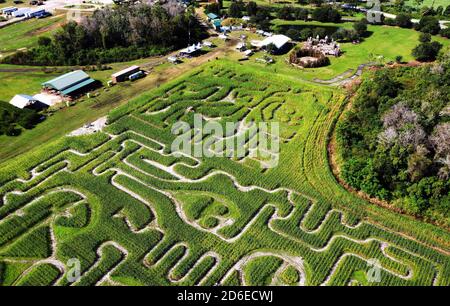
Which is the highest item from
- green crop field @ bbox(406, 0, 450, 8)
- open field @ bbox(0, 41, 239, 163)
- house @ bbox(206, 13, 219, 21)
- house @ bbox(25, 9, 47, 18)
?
house @ bbox(25, 9, 47, 18)

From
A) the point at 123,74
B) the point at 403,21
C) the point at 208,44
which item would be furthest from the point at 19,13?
the point at 403,21

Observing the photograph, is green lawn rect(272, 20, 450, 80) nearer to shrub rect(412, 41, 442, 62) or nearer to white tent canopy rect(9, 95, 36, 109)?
shrub rect(412, 41, 442, 62)

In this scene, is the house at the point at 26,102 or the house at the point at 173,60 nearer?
the house at the point at 26,102

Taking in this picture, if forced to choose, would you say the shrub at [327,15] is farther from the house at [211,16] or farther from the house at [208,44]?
the house at [208,44]

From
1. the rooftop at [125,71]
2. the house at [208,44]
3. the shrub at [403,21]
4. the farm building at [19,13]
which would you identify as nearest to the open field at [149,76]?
the house at [208,44]

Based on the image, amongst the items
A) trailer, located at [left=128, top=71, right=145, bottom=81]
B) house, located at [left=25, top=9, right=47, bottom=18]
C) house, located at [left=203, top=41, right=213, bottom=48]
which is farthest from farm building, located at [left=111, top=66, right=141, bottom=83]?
house, located at [left=25, top=9, right=47, bottom=18]

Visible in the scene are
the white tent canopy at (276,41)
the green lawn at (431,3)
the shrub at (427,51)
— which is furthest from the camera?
the green lawn at (431,3)
